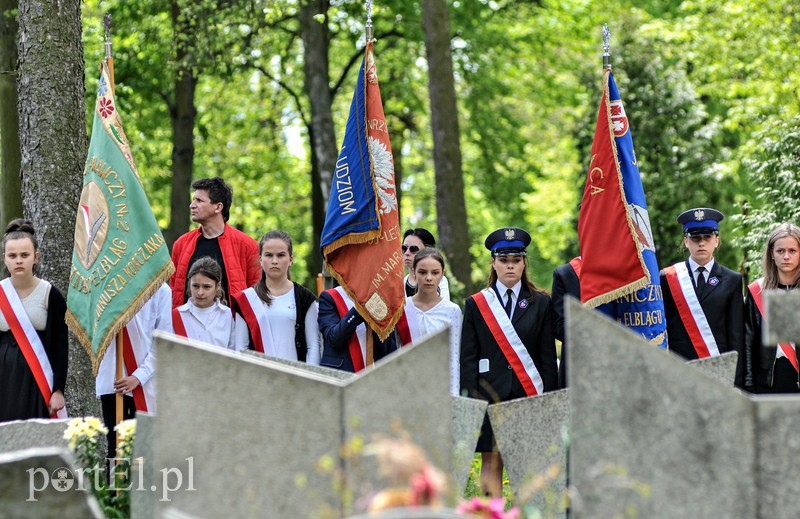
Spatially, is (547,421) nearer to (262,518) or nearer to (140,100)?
(262,518)

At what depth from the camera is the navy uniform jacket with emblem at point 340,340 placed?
765 centimetres

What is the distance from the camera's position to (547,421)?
5785 millimetres

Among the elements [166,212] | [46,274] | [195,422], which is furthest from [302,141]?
[195,422]

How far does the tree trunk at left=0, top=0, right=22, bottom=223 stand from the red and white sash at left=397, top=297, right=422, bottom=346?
478cm

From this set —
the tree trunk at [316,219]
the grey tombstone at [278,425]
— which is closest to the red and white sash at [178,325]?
the grey tombstone at [278,425]

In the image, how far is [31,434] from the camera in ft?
20.0

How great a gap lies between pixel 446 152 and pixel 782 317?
428 inches

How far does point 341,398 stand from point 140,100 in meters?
15.5

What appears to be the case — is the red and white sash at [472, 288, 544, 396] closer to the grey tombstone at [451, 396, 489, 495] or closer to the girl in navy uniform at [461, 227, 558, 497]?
the girl in navy uniform at [461, 227, 558, 497]

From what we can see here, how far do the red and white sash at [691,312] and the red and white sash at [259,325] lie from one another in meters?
2.62

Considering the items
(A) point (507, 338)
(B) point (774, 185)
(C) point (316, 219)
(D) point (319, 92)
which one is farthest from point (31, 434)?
(C) point (316, 219)

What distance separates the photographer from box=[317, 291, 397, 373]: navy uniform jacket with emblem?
25.1 ft

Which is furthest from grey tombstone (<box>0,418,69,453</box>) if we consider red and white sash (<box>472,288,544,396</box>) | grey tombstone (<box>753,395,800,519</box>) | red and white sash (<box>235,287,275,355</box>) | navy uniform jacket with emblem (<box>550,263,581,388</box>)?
grey tombstone (<box>753,395,800,519</box>)

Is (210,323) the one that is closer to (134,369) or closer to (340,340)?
(134,369)
